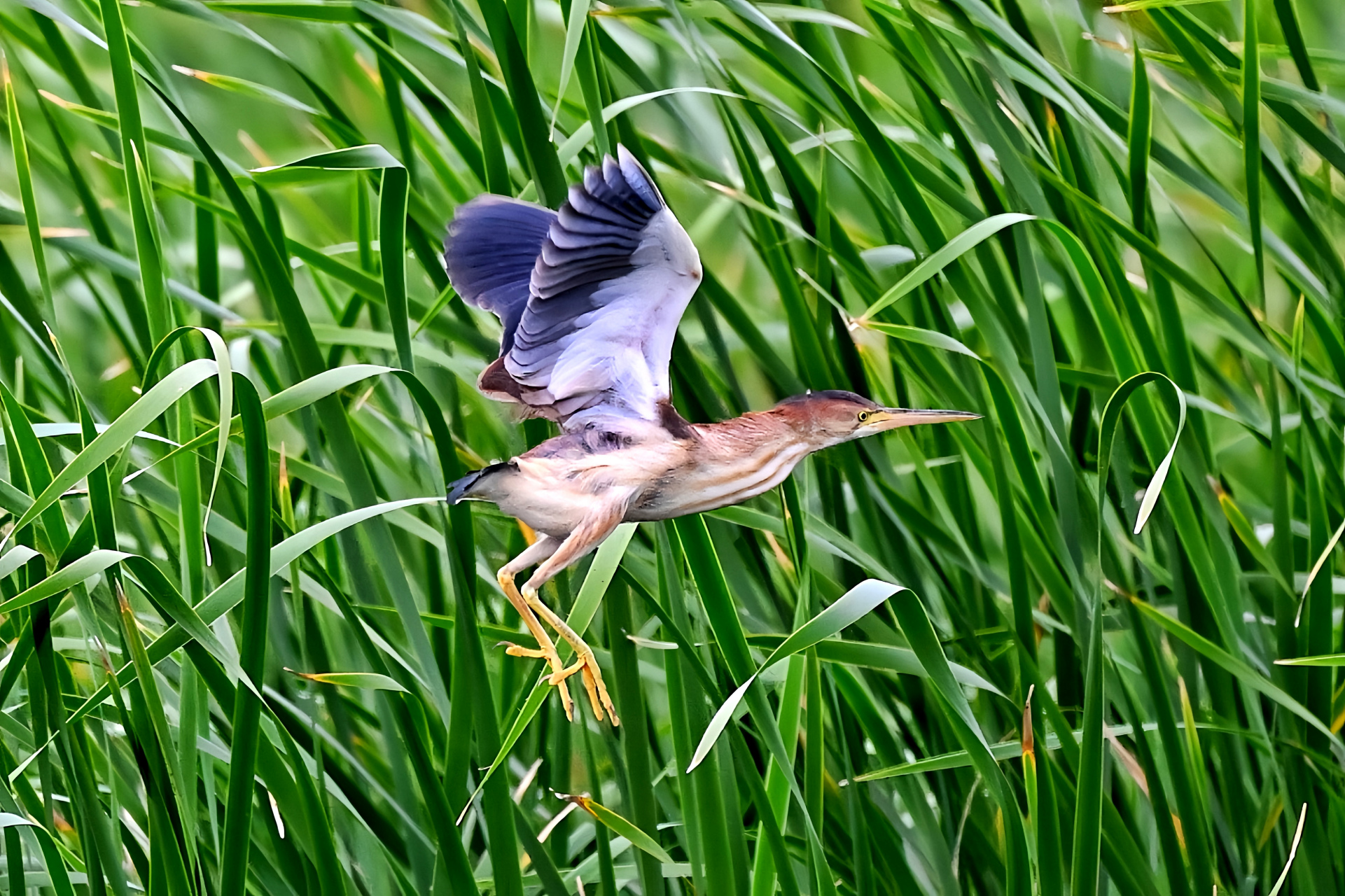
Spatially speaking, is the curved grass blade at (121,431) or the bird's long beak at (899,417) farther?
the bird's long beak at (899,417)

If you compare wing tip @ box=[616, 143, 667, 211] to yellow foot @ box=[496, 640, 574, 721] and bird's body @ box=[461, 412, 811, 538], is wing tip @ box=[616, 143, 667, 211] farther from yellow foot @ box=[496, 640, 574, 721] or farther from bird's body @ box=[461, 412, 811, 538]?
yellow foot @ box=[496, 640, 574, 721]

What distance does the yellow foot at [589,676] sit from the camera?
26.9 inches

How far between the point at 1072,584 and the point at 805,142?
0.36 m

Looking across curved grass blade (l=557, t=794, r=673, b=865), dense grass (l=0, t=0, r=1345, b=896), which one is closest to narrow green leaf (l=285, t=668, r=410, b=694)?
dense grass (l=0, t=0, r=1345, b=896)

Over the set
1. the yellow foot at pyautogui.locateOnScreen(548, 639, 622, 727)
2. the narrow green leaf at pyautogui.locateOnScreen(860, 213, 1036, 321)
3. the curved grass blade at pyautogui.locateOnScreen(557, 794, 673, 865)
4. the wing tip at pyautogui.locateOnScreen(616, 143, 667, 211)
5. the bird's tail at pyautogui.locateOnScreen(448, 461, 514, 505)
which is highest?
the wing tip at pyautogui.locateOnScreen(616, 143, 667, 211)

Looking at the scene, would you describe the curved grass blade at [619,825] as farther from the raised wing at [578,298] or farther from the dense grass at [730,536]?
the raised wing at [578,298]

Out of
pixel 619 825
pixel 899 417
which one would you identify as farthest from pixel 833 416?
pixel 619 825

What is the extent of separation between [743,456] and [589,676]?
5.7 inches

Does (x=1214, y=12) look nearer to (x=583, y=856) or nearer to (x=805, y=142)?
(x=805, y=142)

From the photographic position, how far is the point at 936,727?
0.90m

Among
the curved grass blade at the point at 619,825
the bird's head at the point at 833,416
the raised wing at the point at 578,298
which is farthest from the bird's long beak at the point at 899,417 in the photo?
the curved grass blade at the point at 619,825

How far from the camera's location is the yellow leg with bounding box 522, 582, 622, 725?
677 millimetres

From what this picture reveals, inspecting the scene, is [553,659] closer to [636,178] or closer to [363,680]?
[363,680]

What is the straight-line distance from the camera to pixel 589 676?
0.71 meters
